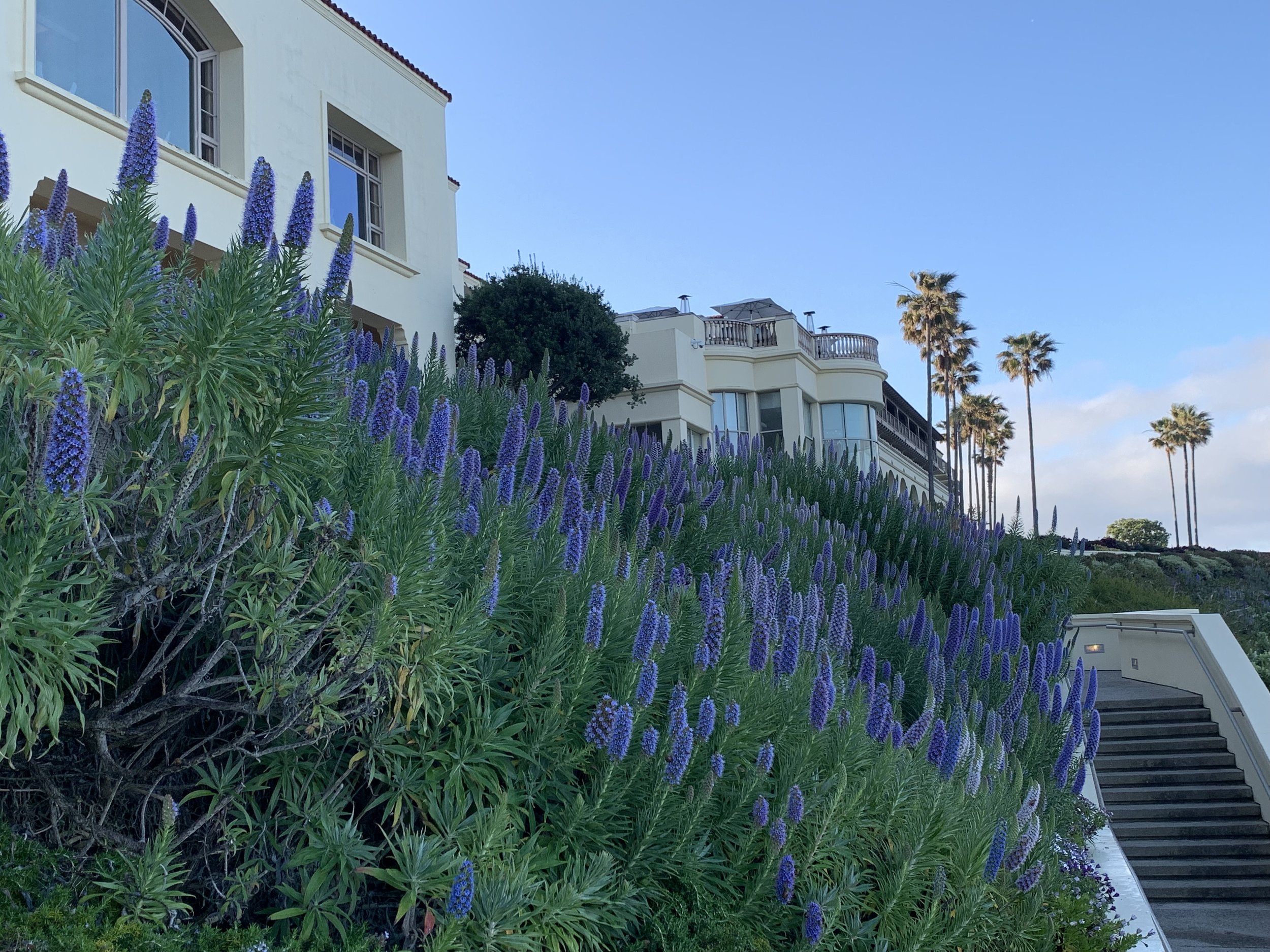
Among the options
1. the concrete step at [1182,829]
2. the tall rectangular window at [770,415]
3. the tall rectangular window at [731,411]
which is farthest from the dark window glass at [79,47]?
the tall rectangular window at [770,415]

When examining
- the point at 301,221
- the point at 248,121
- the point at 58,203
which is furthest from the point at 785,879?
the point at 248,121

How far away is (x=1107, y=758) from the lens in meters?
12.5

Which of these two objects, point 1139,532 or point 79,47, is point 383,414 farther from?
point 1139,532

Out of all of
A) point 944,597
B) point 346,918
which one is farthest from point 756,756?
point 944,597

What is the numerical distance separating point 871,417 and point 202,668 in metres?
38.4

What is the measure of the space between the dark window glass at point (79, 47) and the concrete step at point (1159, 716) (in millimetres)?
15163

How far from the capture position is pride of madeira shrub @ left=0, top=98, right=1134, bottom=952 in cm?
282

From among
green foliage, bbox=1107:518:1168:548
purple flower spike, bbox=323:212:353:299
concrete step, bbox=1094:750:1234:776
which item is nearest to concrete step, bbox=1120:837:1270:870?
concrete step, bbox=1094:750:1234:776

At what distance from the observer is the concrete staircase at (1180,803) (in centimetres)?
1027

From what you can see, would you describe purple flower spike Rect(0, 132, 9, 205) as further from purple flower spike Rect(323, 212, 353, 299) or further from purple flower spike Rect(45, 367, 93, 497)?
purple flower spike Rect(45, 367, 93, 497)

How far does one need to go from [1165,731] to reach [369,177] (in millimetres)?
15385

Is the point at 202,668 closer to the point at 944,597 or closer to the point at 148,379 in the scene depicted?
the point at 148,379

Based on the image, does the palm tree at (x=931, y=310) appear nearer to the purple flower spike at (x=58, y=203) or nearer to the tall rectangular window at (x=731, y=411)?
the tall rectangular window at (x=731, y=411)

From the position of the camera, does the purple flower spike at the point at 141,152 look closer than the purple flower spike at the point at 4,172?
Yes
